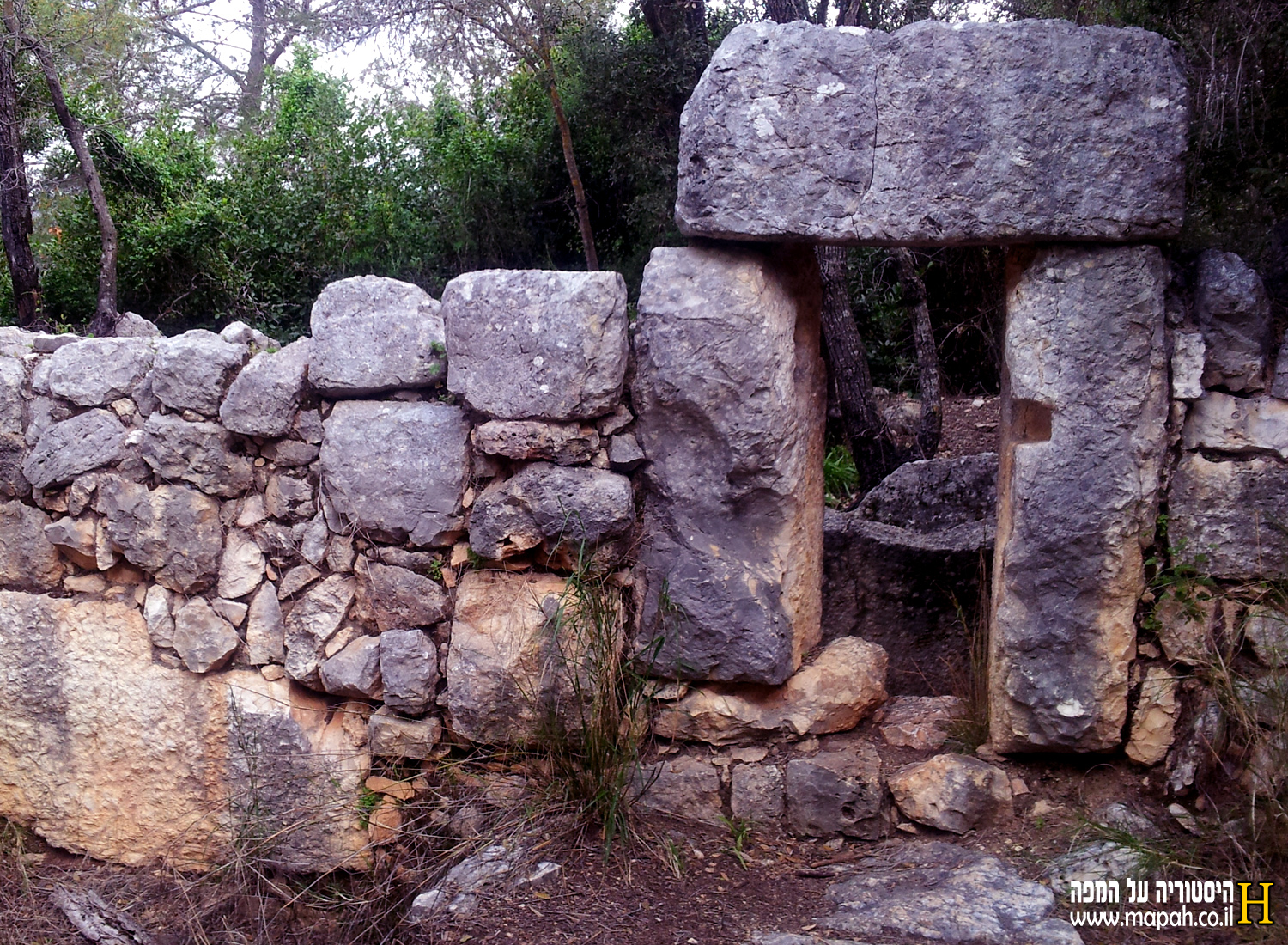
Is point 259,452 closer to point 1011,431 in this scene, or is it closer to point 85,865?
point 85,865

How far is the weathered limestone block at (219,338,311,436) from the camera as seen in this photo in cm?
321

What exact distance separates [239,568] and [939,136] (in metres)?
2.56

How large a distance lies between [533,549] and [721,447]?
688 mm

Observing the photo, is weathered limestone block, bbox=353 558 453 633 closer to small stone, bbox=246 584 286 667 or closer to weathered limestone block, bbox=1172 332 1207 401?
small stone, bbox=246 584 286 667

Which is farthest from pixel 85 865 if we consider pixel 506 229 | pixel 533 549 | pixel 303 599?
pixel 506 229

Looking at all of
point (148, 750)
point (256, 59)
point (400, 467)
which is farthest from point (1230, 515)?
point (256, 59)

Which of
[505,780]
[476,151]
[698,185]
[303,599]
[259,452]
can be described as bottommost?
[505,780]

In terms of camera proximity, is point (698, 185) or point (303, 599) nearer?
point (698, 185)

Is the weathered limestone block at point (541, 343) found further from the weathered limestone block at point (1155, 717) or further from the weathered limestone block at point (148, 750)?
the weathered limestone block at point (1155, 717)

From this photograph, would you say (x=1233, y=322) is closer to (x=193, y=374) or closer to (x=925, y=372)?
(x=925, y=372)

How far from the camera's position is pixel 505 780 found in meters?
3.12

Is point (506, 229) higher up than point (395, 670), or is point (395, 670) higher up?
point (506, 229)

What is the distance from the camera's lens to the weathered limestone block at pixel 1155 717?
2908 mm

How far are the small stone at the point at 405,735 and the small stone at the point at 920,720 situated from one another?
4.83 feet
